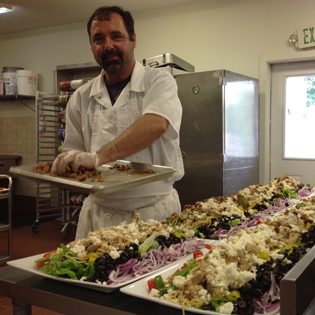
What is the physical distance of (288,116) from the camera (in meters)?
4.25

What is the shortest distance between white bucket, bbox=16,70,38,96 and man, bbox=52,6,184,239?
4012 millimetres

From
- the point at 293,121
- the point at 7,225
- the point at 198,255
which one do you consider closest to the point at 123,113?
the point at 198,255

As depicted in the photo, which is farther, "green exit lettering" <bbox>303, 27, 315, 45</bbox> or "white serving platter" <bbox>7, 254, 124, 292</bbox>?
"green exit lettering" <bbox>303, 27, 315, 45</bbox>

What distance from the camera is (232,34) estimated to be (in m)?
4.32

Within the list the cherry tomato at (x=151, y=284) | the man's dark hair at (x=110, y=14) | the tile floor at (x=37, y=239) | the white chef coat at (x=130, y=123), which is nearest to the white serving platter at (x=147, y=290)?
the cherry tomato at (x=151, y=284)

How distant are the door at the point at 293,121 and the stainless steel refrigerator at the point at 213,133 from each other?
50 centimetres

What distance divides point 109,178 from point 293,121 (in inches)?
133

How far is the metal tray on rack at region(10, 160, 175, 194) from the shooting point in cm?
107

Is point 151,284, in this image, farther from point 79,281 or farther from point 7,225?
point 7,225

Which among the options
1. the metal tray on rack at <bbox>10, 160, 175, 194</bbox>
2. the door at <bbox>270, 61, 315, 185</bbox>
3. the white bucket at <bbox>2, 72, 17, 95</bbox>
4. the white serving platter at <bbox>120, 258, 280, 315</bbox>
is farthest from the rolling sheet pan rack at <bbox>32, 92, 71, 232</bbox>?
the white serving platter at <bbox>120, 258, 280, 315</bbox>

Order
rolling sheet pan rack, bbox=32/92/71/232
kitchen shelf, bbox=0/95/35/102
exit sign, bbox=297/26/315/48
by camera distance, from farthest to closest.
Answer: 1. kitchen shelf, bbox=0/95/35/102
2. rolling sheet pan rack, bbox=32/92/71/232
3. exit sign, bbox=297/26/315/48

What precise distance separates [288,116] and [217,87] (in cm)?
109

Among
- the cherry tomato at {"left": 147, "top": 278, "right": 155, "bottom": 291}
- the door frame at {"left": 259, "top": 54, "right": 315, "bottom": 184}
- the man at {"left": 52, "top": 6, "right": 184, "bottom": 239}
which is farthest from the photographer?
the door frame at {"left": 259, "top": 54, "right": 315, "bottom": 184}

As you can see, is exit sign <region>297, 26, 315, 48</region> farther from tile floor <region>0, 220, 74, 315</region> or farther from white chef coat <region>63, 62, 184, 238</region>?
tile floor <region>0, 220, 74, 315</region>
